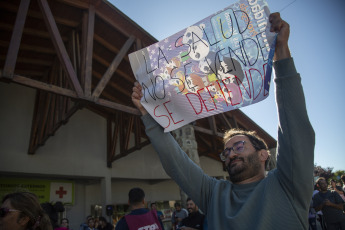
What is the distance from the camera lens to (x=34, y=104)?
8.90 metres

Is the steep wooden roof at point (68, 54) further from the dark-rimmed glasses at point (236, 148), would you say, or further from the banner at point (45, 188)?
the dark-rimmed glasses at point (236, 148)

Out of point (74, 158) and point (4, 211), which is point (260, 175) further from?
point (74, 158)

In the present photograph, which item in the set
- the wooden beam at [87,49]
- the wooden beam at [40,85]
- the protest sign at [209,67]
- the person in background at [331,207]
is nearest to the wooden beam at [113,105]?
the wooden beam at [87,49]

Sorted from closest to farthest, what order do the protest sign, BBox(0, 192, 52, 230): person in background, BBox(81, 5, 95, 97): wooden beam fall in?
the protest sign
BBox(0, 192, 52, 230): person in background
BBox(81, 5, 95, 97): wooden beam

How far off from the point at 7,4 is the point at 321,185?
25.5 feet

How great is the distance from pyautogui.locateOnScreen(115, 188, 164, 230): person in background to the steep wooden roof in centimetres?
267

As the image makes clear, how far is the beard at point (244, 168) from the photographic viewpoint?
1204mm

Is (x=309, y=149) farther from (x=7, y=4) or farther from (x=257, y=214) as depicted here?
(x=7, y=4)

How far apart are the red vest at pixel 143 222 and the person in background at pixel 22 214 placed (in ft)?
Answer: 3.10

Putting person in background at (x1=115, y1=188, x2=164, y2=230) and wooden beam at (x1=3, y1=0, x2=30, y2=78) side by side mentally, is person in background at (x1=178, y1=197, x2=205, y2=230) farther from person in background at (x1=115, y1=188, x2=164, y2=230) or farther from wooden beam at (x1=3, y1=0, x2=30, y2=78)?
wooden beam at (x1=3, y1=0, x2=30, y2=78)

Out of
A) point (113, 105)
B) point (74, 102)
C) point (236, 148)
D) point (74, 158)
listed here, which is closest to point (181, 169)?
point (236, 148)

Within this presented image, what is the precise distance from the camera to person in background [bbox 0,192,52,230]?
163 cm

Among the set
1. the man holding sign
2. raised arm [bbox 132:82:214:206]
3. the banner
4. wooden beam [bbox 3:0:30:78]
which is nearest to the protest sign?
raised arm [bbox 132:82:214:206]

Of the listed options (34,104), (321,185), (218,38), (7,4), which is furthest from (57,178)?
(218,38)
